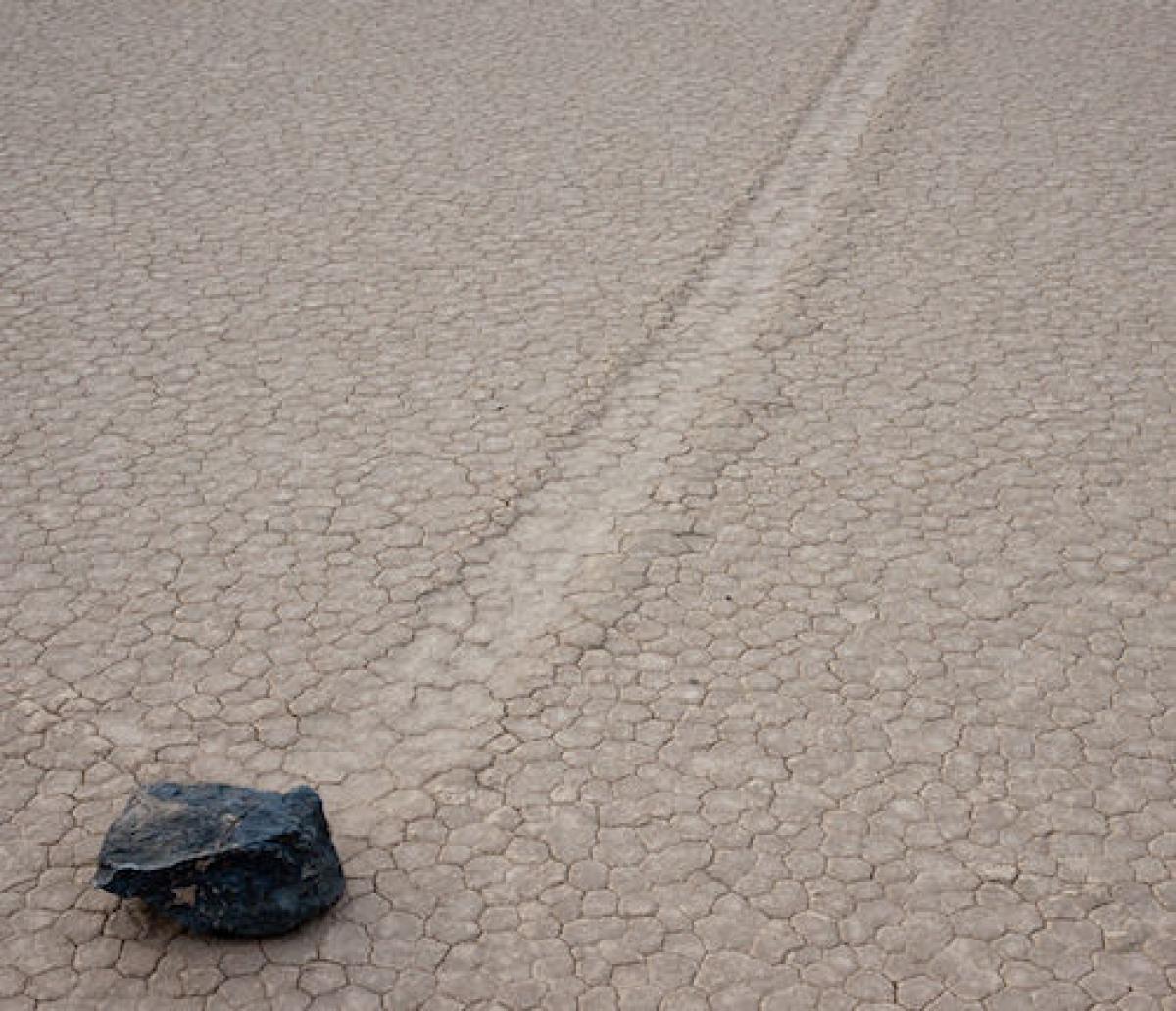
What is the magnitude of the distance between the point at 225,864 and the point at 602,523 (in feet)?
5.72

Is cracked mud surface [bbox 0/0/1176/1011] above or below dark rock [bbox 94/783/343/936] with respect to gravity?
below

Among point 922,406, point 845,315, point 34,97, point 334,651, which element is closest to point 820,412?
point 922,406

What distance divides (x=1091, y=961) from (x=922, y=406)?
2391 mm

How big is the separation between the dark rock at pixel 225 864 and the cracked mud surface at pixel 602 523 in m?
0.07

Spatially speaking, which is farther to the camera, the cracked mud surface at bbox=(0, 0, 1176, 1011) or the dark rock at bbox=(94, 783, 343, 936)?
the cracked mud surface at bbox=(0, 0, 1176, 1011)

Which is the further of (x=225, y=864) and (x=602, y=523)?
(x=602, y=523)

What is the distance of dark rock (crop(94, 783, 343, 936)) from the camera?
327 centimetres

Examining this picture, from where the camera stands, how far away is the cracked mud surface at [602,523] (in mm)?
3393

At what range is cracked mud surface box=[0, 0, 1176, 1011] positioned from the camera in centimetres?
339

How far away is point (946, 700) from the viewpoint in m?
4.02

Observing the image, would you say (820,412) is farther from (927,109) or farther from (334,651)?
(927,109)

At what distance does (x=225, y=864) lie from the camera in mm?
3268

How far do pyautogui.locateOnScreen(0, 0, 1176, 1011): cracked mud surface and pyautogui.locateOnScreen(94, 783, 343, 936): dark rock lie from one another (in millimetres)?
70

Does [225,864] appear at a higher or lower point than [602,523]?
higher
